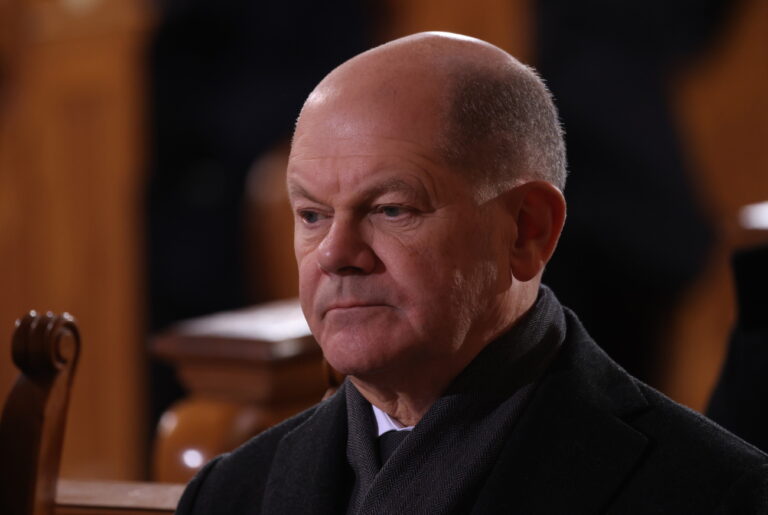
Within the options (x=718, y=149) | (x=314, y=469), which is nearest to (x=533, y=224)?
(x=314, y=469)

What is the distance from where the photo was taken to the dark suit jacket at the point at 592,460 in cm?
100

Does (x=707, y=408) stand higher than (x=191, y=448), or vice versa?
(x=707, y=408)

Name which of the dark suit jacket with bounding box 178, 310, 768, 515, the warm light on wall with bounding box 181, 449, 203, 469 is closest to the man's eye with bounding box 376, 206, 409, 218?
the dark suit jacket with bounding box 178, 310, 768, 515

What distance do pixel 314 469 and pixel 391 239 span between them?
0.94 feet

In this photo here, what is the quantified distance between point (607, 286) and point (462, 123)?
267 cm

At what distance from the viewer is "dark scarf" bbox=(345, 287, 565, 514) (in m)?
1.04

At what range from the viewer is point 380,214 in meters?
1.03

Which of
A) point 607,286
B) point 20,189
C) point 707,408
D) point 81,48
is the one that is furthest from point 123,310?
point 707,408

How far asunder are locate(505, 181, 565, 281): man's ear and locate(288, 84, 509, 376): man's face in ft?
0.14

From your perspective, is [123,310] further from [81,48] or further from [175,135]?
[81,48]

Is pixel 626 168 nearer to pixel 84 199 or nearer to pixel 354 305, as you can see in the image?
pixel 84 199

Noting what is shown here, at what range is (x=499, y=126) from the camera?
1.04 metres

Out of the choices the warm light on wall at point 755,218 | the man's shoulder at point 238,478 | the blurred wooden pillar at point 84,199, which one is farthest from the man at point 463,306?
the blurred wooden pillar at point 84,199

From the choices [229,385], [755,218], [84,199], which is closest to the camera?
[755,218]
